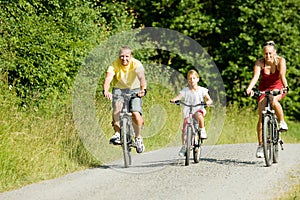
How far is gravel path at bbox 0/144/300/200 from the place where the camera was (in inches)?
321

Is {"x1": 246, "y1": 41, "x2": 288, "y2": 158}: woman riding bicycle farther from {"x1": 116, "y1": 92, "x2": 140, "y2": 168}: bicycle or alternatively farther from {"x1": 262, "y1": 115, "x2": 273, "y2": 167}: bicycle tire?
{"x1": 116, "y1": 92, "x2": 140, "y2": 168}: bicycle

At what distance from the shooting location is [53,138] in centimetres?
1071

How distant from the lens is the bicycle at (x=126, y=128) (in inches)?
395

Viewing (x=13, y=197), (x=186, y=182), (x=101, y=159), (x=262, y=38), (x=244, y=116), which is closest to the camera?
(x=13, y=197)

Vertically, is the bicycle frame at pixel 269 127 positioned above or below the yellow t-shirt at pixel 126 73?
below

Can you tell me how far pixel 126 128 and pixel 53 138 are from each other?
128 centimetres

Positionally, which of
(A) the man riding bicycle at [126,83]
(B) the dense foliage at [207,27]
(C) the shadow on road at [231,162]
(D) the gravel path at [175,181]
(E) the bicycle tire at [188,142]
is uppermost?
(B) the dense foliage at [207,27]

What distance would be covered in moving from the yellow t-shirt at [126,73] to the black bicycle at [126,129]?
0.18 m

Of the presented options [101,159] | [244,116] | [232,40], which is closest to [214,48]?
[232,40]

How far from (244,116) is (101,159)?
7464 mm

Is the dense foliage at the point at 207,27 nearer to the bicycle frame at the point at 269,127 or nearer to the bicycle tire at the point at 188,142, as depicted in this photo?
the bicycle tire at the point at 188,142

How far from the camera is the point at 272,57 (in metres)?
10.1

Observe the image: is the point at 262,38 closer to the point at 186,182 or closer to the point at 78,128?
the point at 78,128

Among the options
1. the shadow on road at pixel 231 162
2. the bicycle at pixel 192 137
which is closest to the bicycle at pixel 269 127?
the shadow on road at pixel 231 162
